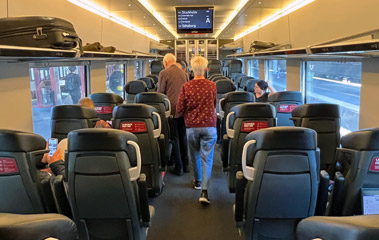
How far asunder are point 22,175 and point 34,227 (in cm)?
168

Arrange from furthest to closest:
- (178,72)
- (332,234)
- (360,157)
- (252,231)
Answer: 1. (178,72)
2. (252,231)
3. (360,157)
4. (332,234)

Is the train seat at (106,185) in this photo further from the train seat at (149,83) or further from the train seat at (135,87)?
the train seat at (149,83)

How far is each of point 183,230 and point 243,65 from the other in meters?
14.6

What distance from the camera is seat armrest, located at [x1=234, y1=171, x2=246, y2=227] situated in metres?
2.63

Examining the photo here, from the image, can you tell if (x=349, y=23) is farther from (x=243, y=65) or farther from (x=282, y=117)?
(x=243, y=65)

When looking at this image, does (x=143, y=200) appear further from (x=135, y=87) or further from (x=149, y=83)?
(x=149, y=83)

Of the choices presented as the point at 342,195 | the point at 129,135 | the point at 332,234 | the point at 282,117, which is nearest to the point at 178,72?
the point at 282,117

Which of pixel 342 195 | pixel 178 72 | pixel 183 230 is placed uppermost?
pixel 178 72

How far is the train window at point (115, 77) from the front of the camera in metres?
8.84

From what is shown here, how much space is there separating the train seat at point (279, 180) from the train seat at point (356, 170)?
0.18 meters

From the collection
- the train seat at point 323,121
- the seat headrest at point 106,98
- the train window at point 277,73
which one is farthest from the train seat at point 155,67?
the train seat at point 323,121

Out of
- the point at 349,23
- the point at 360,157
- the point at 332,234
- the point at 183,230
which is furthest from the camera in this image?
the point at 349,23

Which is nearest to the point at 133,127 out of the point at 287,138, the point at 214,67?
the point at 287,138

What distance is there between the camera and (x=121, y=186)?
240cm
